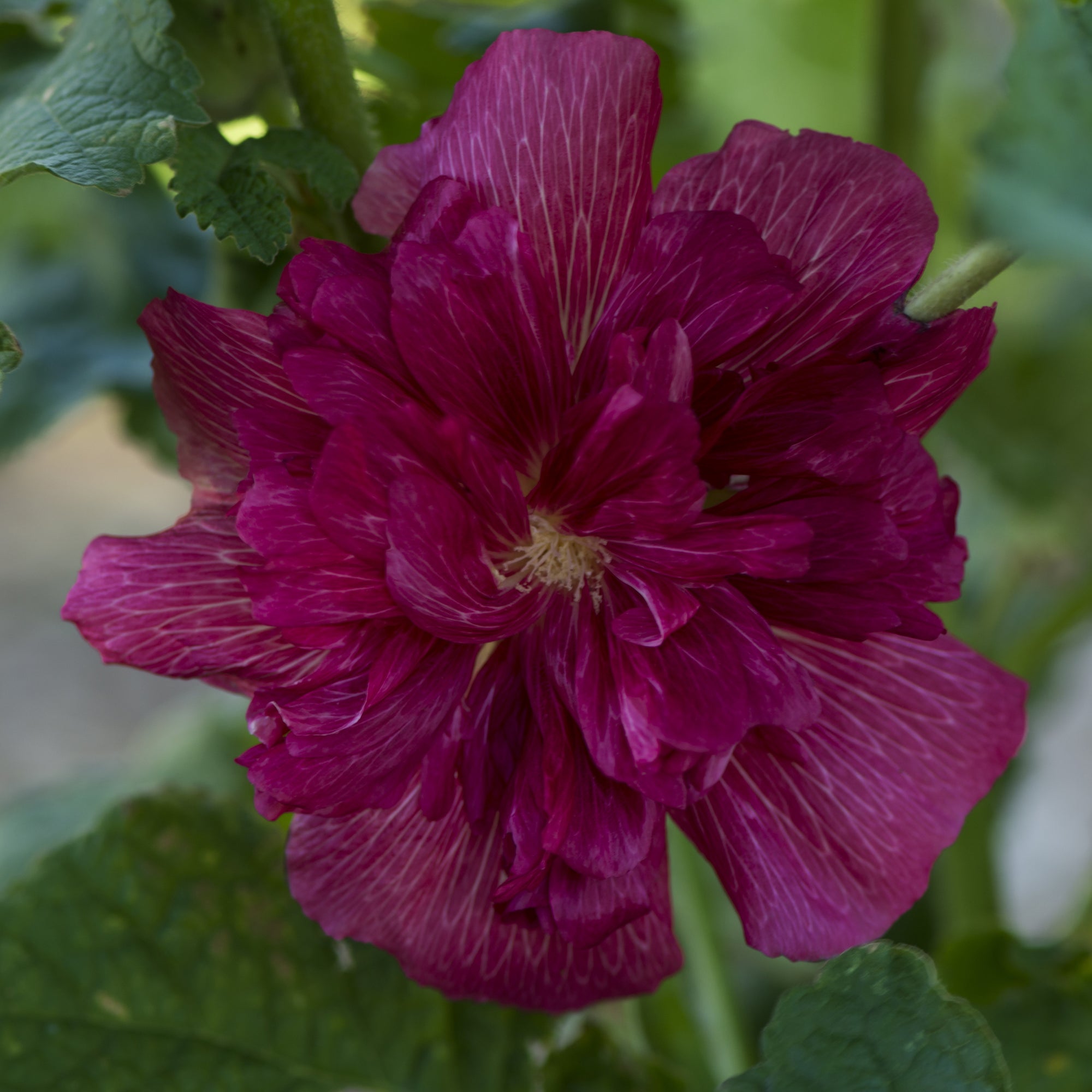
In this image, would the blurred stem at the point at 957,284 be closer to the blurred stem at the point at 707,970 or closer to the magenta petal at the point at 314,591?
the magenta petal at the point at 314,591

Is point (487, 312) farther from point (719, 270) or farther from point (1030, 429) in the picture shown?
point (1030, 429)

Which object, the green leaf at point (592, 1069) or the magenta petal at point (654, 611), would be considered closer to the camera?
the magenta petal at point (654, 611)

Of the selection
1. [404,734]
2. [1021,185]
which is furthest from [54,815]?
[1021,185]

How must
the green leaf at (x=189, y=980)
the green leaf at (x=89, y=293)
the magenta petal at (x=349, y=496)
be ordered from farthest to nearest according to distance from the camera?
the green leaf at (x=89, y=293) < the green leaf at (x=189, y=980) < the magenta petal at (x=349, y=496)

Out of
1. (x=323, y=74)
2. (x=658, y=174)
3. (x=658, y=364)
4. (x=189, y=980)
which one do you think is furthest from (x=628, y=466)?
(x=658, y=174)

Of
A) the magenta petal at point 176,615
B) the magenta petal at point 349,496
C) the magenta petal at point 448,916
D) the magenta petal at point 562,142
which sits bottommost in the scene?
the magenta petal at point 448,916

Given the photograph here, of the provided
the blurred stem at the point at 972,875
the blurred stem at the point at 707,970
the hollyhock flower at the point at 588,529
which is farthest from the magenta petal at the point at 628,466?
the blurred stem at the point at 972,875
